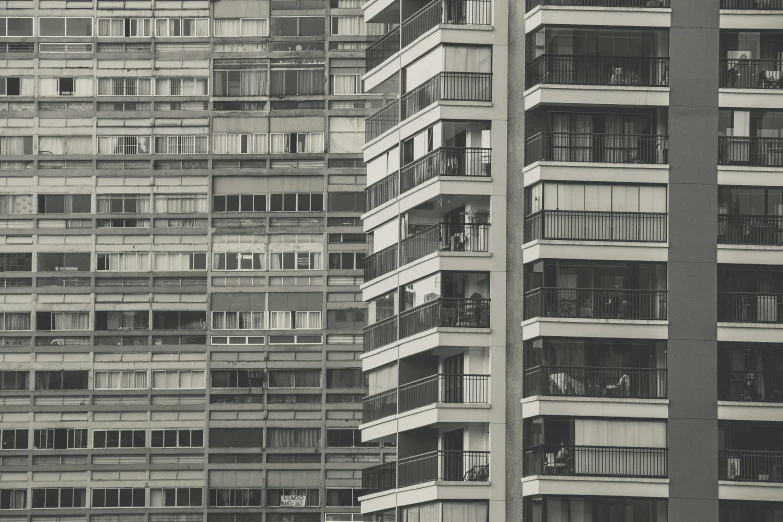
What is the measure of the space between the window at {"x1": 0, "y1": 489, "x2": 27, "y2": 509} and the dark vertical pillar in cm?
4618

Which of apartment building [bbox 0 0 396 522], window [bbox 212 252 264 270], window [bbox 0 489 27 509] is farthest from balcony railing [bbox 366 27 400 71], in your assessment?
window [bbox 0 489 27 509]

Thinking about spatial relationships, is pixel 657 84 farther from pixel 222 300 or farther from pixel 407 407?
pixel 222 300

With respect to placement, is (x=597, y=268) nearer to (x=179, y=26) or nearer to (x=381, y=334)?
(x=381, y=334)

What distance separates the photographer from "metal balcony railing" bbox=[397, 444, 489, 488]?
70750mm

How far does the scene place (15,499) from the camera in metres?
104

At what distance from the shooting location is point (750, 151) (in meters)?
70.3

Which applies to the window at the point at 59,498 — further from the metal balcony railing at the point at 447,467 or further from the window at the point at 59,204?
the metal balcony railing at the point at 447,467

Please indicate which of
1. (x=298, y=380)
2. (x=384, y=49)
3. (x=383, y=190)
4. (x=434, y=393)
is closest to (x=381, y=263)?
(x=383, y=190)

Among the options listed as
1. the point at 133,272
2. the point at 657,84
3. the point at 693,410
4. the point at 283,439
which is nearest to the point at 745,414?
the point at 693,410

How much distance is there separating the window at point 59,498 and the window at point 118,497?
2.20ft

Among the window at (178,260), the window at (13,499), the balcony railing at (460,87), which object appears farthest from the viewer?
the window at (178,260)

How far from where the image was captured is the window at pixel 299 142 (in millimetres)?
107500

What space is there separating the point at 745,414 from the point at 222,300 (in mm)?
43452

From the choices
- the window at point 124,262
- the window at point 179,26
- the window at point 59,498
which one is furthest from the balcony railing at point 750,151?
the window at point 59,498
